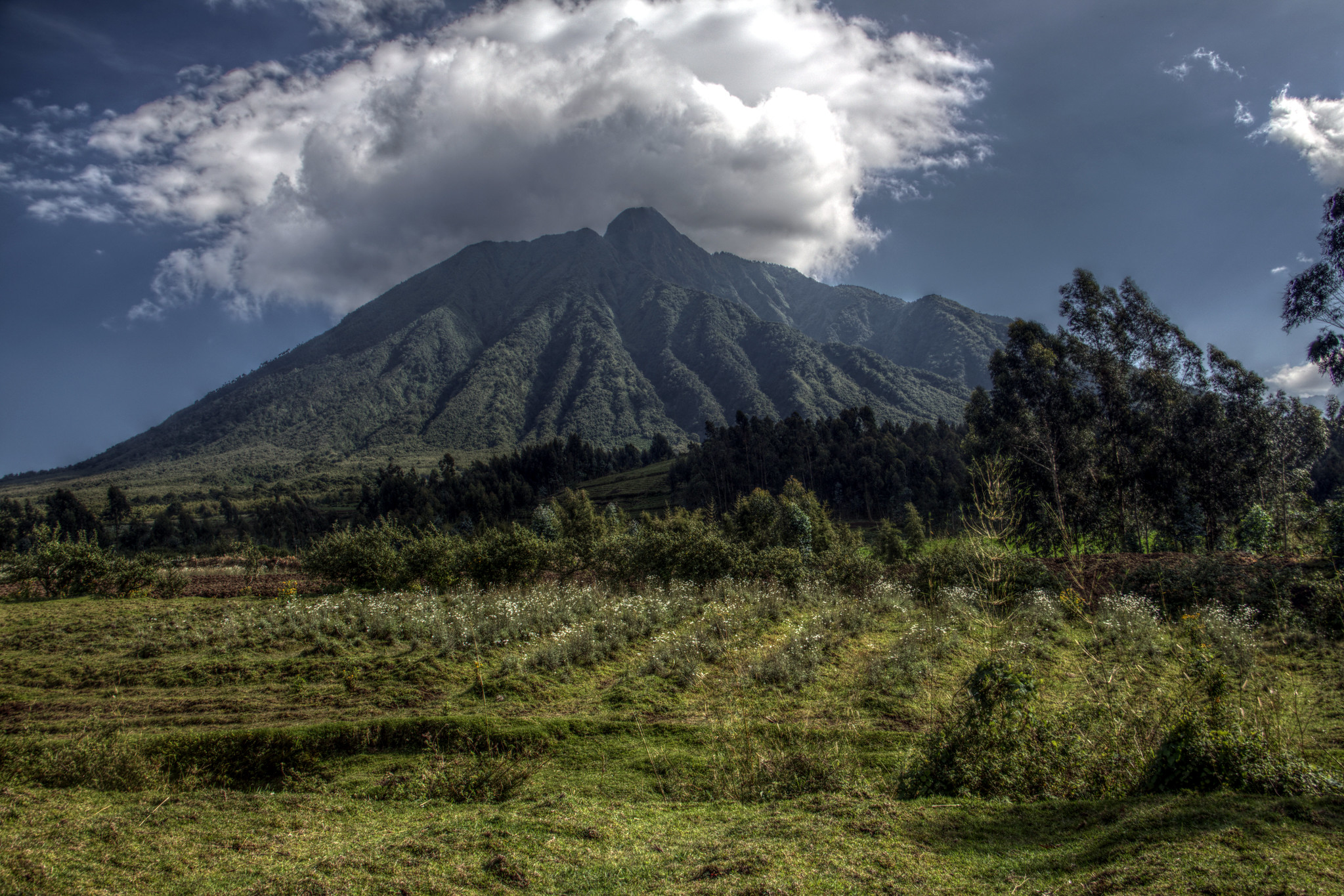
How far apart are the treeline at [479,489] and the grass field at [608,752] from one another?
2208 inches

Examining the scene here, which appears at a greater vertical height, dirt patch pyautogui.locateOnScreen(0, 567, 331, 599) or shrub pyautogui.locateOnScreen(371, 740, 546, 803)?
dirt patch pyautogui.locateOnScreen(0, 567, 331, 599)

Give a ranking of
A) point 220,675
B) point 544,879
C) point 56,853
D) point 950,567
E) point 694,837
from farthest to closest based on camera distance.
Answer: point 950,567, point 220,675, point 694,837, point 56,853, point 544,879

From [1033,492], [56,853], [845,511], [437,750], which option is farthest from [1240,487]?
[845,511]

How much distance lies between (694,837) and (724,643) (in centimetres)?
850

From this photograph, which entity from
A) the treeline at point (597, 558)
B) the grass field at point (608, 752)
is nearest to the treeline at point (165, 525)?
the treeline at point (597, 558)

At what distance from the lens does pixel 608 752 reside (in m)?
9.19

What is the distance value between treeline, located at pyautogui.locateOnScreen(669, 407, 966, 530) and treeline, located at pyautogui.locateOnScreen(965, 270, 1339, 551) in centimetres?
3346

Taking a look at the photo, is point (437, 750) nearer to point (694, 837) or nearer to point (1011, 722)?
point (694, 837)

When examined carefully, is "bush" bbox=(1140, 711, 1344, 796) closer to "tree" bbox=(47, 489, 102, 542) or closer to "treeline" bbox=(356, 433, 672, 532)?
"treeline" bbox=(356, 433, 672, 532)

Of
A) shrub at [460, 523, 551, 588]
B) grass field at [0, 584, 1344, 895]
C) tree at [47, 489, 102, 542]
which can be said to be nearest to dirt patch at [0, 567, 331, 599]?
shrub at [460, 523, 551, 588]

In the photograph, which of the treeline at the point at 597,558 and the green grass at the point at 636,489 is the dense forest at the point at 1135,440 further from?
the green grass at the point at 636,489

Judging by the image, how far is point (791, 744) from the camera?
8445mm

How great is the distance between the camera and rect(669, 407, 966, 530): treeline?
70.6 meters

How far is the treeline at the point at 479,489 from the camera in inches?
3204
